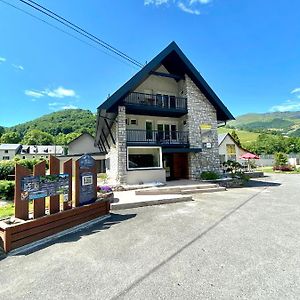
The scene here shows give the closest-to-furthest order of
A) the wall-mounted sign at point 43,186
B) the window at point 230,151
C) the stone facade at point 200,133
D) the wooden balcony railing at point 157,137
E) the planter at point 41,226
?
the planter at point 41,226 < the wall-mounted sign at point 43,186 < the wooden balcony railing at point 157,137 < the stone facade at point 200,133 < the window at point 230,151

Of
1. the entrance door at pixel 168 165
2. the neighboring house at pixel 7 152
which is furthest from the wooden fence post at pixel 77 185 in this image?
the neighboring house at pixel 7 152

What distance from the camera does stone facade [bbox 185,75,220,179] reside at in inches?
639

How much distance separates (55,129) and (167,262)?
13775 centimetres

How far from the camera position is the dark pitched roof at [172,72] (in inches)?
522

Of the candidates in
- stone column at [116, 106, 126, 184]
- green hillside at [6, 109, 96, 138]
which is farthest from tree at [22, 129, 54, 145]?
stone column at [116, 106, 126, 184]

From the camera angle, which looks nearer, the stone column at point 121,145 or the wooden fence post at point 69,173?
the wooden fence post at point 69,173

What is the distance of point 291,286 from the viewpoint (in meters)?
3.23

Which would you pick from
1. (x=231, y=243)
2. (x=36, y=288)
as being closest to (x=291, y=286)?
(x=231, y=243)

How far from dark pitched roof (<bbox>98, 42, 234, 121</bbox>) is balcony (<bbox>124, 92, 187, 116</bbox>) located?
77 cm

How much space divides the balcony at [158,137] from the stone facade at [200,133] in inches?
34.8

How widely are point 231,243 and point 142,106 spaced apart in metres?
11.4

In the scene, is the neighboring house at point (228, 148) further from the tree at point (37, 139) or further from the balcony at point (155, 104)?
the tree at point (37, 139)

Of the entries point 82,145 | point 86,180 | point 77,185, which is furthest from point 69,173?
point 82,145

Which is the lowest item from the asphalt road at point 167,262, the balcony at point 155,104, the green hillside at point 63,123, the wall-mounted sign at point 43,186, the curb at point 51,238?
the asphalt road at point 167,262
